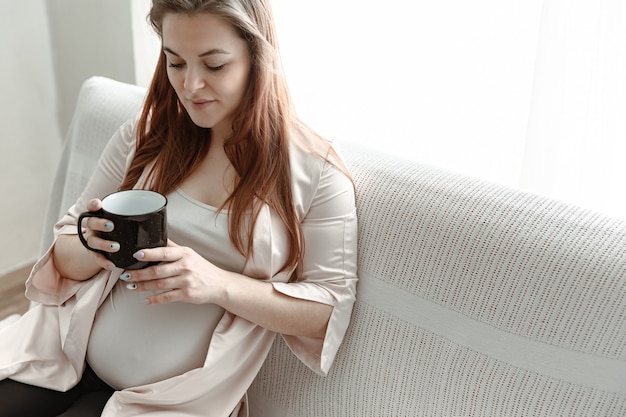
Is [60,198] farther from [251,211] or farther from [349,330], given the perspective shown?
[349,330]

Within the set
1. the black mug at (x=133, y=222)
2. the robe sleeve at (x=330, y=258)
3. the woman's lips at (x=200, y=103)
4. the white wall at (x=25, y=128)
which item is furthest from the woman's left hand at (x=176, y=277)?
the white wall at (x=25, y=128)

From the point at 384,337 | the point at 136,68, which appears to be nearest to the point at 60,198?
the point at 136,68

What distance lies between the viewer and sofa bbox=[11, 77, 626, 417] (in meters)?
0.96

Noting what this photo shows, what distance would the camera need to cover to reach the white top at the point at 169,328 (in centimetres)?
116

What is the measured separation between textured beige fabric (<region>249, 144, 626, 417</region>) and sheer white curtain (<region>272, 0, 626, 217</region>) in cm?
22

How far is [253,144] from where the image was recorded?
1187mm

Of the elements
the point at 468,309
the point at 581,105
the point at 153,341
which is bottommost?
the point at 153,341

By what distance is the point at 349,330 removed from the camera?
1201 mm

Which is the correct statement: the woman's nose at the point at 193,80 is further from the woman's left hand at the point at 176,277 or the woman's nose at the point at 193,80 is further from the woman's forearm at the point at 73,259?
the woman's forearm at the point at 73,259

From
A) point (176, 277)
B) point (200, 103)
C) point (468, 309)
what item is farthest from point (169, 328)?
point (468, 309)

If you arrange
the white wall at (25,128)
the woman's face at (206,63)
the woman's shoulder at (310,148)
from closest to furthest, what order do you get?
the woman's face at (206,63)
the woman's shoulder at (310,148)
the white wall at (25,128)

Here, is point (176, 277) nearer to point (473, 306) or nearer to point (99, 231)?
point (99, 231)

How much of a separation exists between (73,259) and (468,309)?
2.38 ft

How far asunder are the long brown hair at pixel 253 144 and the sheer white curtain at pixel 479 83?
36 centimetres
